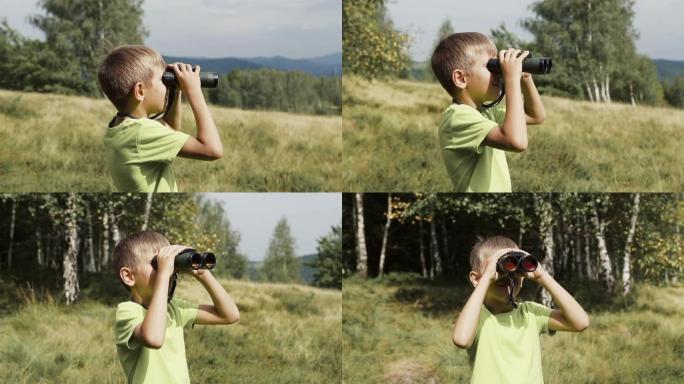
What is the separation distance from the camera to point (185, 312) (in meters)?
4.68

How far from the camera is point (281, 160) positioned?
8.68 meters

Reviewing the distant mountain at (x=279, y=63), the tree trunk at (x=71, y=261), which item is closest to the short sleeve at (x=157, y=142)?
the tree trunk at (x=71, y=261)

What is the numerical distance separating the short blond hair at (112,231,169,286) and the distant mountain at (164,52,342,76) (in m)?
4.68

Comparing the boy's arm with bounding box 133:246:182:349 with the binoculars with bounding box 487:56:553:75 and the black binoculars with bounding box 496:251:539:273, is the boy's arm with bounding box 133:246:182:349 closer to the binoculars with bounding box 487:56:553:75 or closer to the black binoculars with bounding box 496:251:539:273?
the black binoculars with bounding box 496:251:539:273

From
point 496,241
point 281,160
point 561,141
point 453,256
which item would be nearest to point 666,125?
point 561,141

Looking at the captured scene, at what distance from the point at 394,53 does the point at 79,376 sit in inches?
145

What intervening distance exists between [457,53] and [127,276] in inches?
68.4

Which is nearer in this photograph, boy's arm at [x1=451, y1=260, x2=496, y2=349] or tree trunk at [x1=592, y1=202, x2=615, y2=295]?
boy's arm at [x1=451, y1=260, x2=496, y2=349]

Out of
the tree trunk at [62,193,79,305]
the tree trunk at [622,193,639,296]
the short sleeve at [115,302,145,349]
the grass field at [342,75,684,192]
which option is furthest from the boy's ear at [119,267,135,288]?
the tree trunk at [622,193,639,296]

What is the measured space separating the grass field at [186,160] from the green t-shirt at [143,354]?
3798 millimetres

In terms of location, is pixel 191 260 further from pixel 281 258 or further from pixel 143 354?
pixel 281 258

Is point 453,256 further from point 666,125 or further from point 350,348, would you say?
point 666,125

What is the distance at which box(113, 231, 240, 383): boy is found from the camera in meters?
4.21

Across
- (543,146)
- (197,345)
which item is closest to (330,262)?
(197,345)
